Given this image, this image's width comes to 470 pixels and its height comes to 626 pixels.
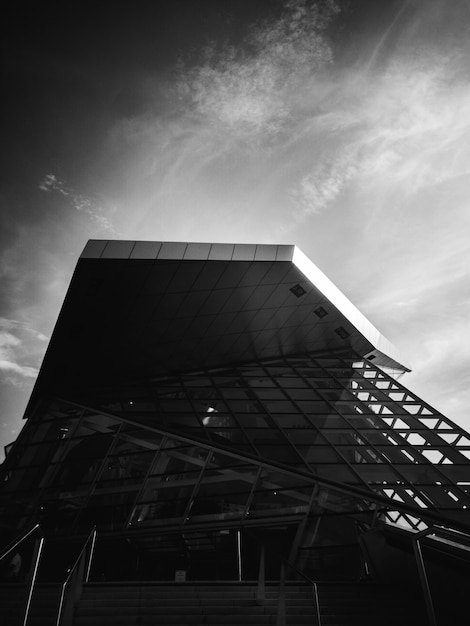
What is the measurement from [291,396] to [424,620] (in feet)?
35.5

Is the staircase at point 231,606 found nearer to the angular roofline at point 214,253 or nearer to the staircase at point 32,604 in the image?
the staircase at point 32,604

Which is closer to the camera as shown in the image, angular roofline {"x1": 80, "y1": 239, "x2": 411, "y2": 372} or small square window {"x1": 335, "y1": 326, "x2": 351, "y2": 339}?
angular roofline {"x1": 80, "y1": 239, "x2": 411, "y2": 372}

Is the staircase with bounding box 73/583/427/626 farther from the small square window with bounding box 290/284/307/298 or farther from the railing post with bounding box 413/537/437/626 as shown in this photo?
the small square window with bounding box 290/284/307/298

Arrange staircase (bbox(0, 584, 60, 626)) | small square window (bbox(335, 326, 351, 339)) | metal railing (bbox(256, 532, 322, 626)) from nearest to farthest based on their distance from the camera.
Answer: metal railing (bbox(256, 532, 322, 626)) → staircase (bbox(0, 584, 60, 626)) → small square window (bbox(335, 326, 351, 339))

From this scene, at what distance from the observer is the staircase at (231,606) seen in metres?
5.40

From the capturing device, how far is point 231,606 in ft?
19.0

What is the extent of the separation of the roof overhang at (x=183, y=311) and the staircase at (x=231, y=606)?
825cm

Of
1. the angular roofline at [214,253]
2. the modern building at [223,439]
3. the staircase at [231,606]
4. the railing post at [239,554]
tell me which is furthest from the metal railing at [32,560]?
the angular roofline at [214,253]

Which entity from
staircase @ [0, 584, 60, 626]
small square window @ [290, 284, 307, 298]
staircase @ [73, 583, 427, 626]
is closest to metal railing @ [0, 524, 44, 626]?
staircase @ [0, 584, 60, 626]

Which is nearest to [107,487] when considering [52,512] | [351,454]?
[52,512]

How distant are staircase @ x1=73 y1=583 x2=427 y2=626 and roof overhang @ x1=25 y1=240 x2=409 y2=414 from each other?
825 centimetres

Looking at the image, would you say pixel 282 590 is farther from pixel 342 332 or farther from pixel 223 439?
pixel 342 332

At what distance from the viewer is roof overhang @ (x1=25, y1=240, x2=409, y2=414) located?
12070 mm

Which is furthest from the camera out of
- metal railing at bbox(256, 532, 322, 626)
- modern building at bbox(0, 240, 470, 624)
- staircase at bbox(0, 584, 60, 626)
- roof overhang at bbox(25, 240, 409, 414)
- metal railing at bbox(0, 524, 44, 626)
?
roof overhang at bbox(25, 240, 409, 414)
